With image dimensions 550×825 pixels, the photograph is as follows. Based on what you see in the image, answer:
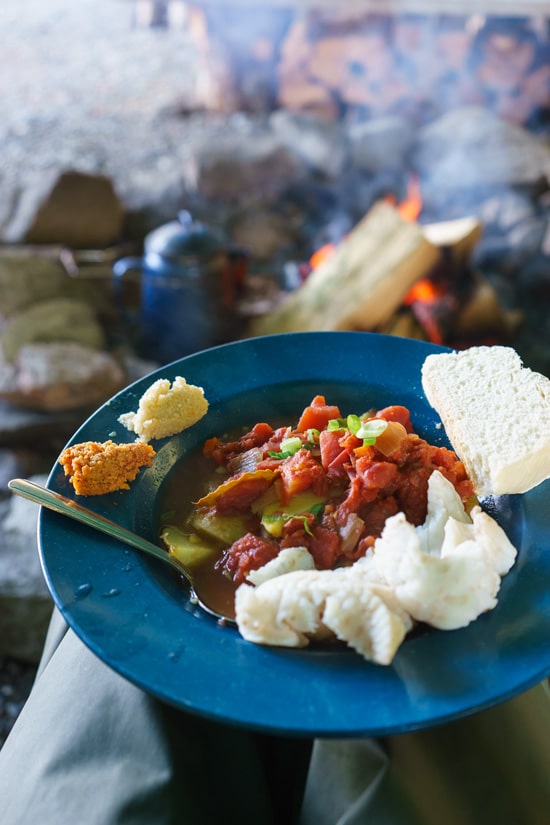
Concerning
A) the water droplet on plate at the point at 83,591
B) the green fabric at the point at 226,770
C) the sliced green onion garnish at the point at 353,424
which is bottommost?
the green fabric at the point at 226,770

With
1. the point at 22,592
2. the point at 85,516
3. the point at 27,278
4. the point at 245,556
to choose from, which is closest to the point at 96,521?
the point at 85,516

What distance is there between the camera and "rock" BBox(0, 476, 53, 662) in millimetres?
2680

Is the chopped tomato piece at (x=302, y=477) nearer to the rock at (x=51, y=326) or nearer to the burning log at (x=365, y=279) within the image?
the burning log at (x=365, y=279)

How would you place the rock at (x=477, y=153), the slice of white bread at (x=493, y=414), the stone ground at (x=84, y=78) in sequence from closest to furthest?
the slice of white bread at (x=493, y=414), the rock at (x=477, y=153), the stone ground at (x=84, y=78)

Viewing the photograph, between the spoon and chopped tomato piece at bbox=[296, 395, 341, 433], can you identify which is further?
chopped tomato piece at bbox=[296, 395, 341, 433]

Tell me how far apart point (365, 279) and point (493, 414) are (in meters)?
2.00

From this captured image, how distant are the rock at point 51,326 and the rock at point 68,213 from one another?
56 cm

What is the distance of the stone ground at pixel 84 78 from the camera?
225 inches

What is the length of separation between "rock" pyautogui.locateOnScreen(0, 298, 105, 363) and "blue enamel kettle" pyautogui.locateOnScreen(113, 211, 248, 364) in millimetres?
213

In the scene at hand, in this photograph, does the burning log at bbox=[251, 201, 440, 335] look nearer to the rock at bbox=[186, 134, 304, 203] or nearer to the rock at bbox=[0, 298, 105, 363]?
the rock at bbox=[0, 298, 105, 363]

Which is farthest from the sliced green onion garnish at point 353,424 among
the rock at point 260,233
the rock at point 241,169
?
the rock at point 241,169

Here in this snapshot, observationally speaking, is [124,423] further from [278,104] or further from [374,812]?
[278,104]

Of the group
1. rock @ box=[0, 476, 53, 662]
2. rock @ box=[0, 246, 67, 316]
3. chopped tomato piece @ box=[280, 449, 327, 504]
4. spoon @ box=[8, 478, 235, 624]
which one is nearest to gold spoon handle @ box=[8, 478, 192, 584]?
spoon @ box=[8, 478, 235, 624]

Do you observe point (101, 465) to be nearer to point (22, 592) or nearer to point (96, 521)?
point (96, 521)
